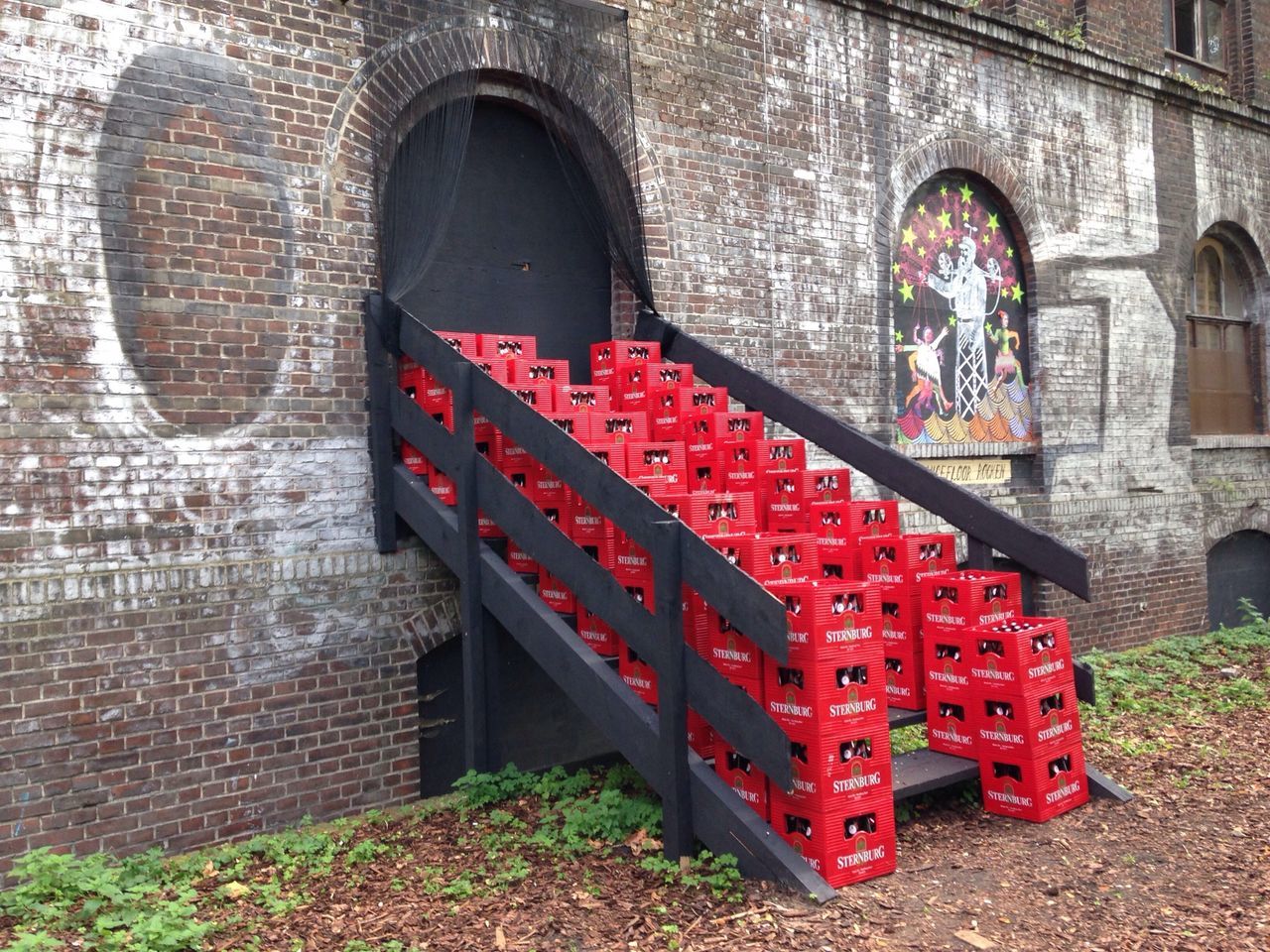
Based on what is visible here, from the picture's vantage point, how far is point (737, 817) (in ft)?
15.8

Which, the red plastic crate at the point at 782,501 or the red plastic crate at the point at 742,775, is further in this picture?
the red plastic crate at the point at 782,501

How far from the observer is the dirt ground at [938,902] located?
4.41m

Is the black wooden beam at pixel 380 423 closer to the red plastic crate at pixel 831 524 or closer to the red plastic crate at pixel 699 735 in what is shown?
the red plastic crate at pixel 699 735

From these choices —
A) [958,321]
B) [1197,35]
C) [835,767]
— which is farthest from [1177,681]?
[1197,35]

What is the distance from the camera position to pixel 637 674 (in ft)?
18.5

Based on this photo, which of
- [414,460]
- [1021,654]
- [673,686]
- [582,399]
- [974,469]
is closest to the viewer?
[673,686]

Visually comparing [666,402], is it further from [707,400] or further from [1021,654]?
[1021,654]

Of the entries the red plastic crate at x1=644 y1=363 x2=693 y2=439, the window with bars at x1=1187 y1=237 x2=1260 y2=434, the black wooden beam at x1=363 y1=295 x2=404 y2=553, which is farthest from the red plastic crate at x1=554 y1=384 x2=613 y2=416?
the window with bars at x1=1187 y1=237 x2=1260 y2=434

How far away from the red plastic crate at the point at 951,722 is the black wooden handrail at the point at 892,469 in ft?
2.80

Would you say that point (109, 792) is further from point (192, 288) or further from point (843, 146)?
point (843, 146)

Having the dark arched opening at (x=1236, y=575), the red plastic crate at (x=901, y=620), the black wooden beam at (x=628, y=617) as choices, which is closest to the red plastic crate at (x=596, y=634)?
the black wooden beam at (x=628, y=617)

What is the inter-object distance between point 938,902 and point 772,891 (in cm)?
71

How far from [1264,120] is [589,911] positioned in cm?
1267

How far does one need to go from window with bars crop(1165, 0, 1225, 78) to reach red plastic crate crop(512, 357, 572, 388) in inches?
367
